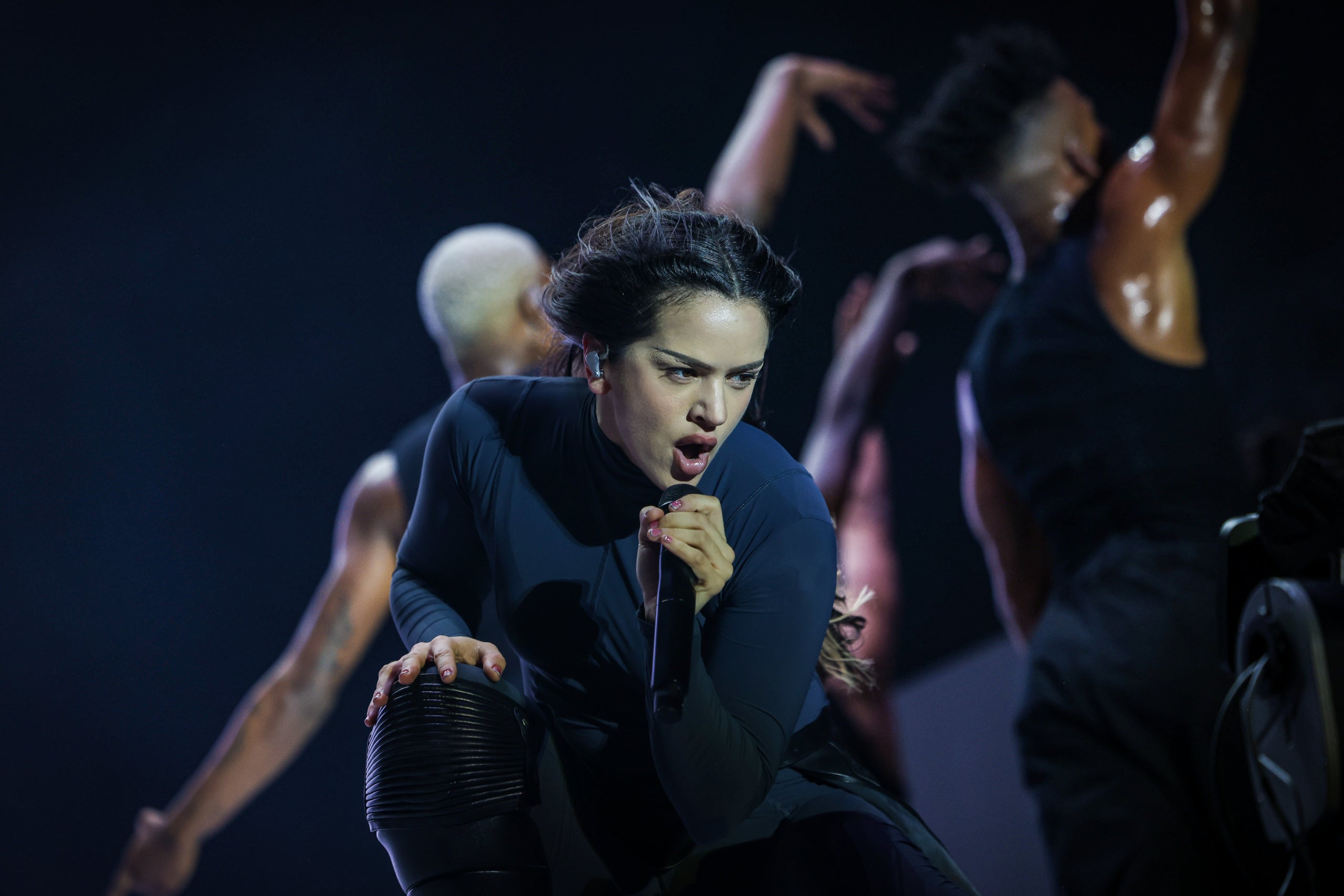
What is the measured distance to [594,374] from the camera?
866mm

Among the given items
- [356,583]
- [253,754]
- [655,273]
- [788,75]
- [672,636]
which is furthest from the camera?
[788,75]

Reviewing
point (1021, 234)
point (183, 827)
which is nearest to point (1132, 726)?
point (1021, 234)

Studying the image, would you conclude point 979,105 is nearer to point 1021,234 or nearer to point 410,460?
point 1021,234

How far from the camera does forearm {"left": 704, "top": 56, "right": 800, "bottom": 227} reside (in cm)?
166

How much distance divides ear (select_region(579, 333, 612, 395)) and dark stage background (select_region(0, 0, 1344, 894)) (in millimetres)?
1041

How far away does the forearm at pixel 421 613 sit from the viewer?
0.89 m

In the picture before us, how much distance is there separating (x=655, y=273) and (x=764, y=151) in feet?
3.16

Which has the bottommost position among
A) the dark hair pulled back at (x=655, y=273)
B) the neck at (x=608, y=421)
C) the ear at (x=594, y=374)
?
the neck at (x=608, y=421)

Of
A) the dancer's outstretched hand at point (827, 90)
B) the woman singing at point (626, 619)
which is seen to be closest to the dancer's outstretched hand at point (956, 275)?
the dancer's outstretched hand at point (827, 90)

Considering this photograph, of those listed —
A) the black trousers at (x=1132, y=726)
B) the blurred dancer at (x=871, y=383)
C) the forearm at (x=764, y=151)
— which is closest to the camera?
the black trousers at (x=1132, y=726)

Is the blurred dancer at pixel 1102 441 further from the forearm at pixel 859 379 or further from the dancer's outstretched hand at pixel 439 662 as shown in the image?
the dancer's outstretched hand at pixel 439 662

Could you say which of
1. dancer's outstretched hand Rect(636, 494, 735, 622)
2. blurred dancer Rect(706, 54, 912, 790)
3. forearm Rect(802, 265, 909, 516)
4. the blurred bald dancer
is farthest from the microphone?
forearm Rect(802, 265, 909, 516)

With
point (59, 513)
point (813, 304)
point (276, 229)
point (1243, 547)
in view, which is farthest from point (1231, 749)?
point (59, 513)

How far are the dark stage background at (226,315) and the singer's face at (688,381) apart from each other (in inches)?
42.8
